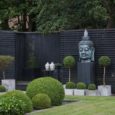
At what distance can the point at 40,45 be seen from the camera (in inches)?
880

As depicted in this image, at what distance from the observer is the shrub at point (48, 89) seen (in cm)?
1291

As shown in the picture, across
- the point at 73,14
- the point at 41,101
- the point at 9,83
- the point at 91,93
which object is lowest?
the point at 91,93

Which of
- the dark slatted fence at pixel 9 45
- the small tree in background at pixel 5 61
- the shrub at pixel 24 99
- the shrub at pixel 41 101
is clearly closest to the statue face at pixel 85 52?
the small tree in background at pixel 5 61

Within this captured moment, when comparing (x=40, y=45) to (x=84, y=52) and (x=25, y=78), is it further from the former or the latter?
(x=84, y=52)

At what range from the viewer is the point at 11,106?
10.6 meters

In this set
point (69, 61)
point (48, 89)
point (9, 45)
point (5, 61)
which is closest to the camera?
point (48, 89)

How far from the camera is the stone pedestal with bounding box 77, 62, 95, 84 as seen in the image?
19469 mm

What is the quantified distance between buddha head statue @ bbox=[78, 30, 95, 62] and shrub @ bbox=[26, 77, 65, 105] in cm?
653

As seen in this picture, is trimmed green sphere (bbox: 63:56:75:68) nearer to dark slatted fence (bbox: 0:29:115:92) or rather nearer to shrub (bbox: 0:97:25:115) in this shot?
dark slatted fence (bbox: 0:29:115:92)

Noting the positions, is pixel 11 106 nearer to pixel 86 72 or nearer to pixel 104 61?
pixel 86 72

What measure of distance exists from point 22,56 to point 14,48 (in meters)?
0.69

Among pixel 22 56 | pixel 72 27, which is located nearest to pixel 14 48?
pixel 22 56

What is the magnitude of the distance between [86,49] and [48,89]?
679 centimetres

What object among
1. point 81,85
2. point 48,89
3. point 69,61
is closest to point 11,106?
point 48,89
